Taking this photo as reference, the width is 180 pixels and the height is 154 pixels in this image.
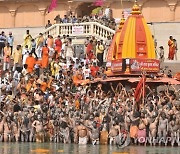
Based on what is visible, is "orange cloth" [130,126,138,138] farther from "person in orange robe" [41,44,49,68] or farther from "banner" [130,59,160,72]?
"person in orange robe" [41,44,49,68]

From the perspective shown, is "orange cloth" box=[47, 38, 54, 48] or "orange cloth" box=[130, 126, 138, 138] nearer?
"orange cloth" box=[130, 126, 138, 138]

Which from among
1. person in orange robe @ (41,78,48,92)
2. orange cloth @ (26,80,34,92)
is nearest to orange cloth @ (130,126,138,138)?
→ person in orange robe @ (41,78,48,92)

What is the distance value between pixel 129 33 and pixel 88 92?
3.41 m

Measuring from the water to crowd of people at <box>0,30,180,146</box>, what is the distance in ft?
2.37

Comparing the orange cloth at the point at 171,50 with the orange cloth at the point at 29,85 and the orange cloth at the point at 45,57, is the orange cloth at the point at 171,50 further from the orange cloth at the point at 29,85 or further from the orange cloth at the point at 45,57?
the orange cloth at the point at 29,85

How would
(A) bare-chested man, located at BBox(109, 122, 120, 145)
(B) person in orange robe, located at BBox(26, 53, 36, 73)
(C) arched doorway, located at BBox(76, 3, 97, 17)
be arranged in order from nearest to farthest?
(A) bare-chested man, located at BBox(109, 122, 120, 145), (B) person in orange robe, located at BBox(26, 53, 36, 73), (C) arched doorway, located at BBox(76, 3, 97, 17)

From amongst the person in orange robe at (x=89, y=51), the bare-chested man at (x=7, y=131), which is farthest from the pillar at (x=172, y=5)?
the bare-chested man at (x=7, y=131)

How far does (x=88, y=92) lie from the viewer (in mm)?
35156

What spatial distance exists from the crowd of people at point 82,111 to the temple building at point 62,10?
20.4 meters

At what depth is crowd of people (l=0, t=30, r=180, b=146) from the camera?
3048 centimetres

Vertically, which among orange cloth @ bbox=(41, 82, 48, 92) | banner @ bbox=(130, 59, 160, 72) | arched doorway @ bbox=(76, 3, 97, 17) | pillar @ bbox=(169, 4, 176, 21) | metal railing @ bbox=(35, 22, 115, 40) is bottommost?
orange cloth @ bbox=(41, 82, 48, 92)

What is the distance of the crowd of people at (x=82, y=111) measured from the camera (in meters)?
30.5

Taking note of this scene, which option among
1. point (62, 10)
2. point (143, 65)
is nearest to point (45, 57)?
point (143, 65)

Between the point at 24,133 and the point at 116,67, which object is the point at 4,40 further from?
the point at 24,133
